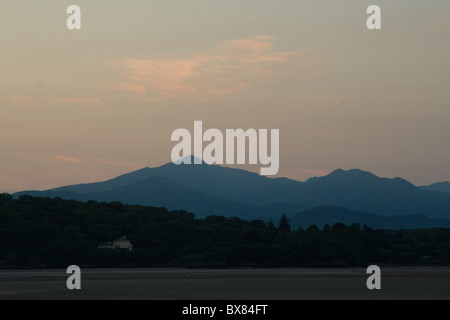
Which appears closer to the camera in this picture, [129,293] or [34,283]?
[129,293]

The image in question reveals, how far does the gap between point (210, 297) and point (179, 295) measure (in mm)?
5360

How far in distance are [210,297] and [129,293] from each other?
43.4 feet

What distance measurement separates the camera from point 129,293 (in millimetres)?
111188
